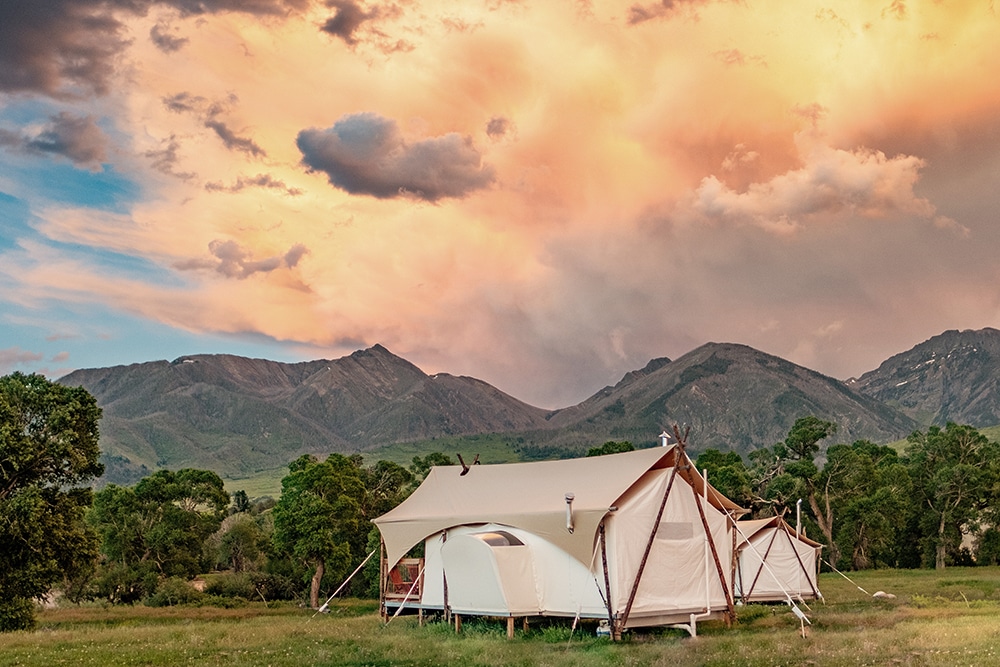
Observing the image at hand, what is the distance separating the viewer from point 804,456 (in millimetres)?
74062

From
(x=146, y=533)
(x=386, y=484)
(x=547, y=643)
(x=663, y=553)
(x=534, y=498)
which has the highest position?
(x=386, y=484)

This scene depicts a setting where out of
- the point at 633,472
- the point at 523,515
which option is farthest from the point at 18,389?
the point at 633,472

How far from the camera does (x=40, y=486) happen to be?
105ft

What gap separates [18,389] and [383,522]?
14.5 m

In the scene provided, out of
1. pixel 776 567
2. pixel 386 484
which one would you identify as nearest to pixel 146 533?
pixel 386 484

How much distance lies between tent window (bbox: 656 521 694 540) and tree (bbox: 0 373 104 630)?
20.5m

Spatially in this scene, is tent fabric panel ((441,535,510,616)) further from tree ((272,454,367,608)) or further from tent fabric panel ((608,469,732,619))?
tree ((272,454,367,608))

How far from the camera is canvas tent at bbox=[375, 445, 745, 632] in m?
28.4

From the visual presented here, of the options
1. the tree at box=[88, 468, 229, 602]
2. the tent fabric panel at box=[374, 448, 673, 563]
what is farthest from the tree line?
→ the tree at box=[88, 468, 229, 602]

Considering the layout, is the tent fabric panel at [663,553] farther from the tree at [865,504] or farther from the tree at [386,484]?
the tree at [865,504]

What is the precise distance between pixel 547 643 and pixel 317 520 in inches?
970

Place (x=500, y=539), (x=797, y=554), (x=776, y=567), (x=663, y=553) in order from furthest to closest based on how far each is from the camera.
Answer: (x=797, y=554)
(x=776, y=567)
(x=500, y=539)
(x=663, y=553)

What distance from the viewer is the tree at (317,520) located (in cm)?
4800

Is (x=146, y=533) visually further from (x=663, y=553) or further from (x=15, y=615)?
(x=663, y=553)
